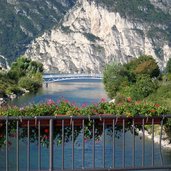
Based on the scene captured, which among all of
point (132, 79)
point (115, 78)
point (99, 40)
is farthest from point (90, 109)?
point (99, 40)

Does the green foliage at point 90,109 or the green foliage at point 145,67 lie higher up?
the green foliage at point 90,109

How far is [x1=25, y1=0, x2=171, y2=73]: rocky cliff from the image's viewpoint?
188m

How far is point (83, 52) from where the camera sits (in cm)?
19375

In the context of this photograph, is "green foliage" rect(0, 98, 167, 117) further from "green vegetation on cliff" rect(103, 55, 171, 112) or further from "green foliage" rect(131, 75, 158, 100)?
"green foliage" rect(131, 75, 158, 100)

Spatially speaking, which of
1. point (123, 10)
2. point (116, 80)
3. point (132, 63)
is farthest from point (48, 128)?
point (123, 10)

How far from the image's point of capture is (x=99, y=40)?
194 meters

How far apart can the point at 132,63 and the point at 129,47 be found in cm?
10719

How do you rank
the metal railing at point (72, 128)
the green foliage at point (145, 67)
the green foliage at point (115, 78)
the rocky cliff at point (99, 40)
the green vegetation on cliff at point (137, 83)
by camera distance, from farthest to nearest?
the rocky cliff at point (99, 40) < the green foliage at point (145, 67) < the green foliage at point (115, 78) < the green vegetation on cliff at point (137, 83) < the metal railing at point (72, 128)

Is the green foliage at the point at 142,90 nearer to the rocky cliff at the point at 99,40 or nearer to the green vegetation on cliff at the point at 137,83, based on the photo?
the green vegetation on cliff at the point at 137,83

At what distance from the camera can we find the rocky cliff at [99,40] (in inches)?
7402

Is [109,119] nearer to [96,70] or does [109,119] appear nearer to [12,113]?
[12,113]

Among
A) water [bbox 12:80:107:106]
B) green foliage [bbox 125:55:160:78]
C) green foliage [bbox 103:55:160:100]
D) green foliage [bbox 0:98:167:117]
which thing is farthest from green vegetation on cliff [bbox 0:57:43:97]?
green foliage [bbox 0:98:167:117]

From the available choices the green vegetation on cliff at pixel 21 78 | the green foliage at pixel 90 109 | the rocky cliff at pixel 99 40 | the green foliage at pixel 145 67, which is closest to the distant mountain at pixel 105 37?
the rocky cliff at pixel 99 40

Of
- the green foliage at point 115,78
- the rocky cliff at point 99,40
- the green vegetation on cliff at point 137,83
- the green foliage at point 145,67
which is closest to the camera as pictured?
the green vegetation on cliff at point 137,83
